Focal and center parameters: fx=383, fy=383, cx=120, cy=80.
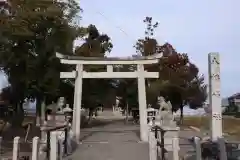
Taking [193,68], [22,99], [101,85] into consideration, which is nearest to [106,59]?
[22,99]

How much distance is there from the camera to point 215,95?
1357 centimetres

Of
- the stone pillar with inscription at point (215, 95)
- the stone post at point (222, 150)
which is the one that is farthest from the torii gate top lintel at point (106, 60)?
the stone post at point (222, 150)

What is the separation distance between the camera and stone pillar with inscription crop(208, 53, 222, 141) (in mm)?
13281

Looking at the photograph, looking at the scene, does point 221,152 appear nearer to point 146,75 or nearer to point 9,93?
point 146,75

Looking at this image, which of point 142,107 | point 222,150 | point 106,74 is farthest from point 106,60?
point 222,150

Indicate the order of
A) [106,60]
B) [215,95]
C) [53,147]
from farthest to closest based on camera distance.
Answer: [106,60] → [215,95] → [53,147]

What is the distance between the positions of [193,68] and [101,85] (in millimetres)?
12705

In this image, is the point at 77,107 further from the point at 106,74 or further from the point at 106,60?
the point at 106,60

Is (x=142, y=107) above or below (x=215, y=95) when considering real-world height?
below

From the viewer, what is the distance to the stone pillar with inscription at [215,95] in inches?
523

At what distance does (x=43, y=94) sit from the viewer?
102ft

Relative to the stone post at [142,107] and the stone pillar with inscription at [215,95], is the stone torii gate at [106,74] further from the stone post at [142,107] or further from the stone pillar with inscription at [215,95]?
the stone pillar with inscription at [215,95]

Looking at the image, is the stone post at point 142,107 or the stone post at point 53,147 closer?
the stone post at point 53,147

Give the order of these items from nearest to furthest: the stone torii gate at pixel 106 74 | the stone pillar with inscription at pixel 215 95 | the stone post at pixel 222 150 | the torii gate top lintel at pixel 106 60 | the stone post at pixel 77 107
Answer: the stone post at pixel 222 150 < the stone pillar with inscription at pixel 215 95 < the stone post at pixel 77 107 < the stone torii gate at pixel 106 74 < the torii gate top lintel at pixel 106 60
